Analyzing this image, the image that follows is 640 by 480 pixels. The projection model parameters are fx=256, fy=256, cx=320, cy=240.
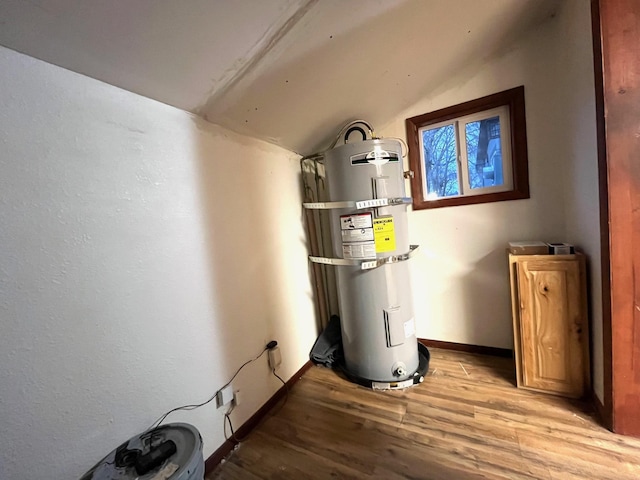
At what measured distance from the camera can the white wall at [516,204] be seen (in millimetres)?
1348

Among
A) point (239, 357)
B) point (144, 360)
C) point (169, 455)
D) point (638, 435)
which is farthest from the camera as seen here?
point (239, 357)

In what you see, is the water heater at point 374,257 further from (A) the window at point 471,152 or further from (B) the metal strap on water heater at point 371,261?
(A) the window at point 471,152

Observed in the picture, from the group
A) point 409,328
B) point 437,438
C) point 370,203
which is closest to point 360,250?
point 370,203

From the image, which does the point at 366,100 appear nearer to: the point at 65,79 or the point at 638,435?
the point at 65,79

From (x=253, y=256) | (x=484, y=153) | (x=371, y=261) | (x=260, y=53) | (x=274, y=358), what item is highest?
(x=260, y=53)

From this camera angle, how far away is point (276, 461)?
1272 millimetres

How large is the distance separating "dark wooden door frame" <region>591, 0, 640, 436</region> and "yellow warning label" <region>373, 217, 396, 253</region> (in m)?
0.93

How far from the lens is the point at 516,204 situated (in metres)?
1.79

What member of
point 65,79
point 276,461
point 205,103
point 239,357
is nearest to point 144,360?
point 239,357

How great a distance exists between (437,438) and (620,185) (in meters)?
1.43

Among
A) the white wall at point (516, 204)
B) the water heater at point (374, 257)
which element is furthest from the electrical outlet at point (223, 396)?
the white wall at point (516, 204)

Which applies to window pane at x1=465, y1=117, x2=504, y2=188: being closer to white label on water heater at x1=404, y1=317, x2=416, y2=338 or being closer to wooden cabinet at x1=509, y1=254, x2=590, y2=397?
wooden cabinet at x1=509, y1=254, x2=590, y2=397

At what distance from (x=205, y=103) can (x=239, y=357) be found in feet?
4.43

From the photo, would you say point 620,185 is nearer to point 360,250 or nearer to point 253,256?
point 360,250
